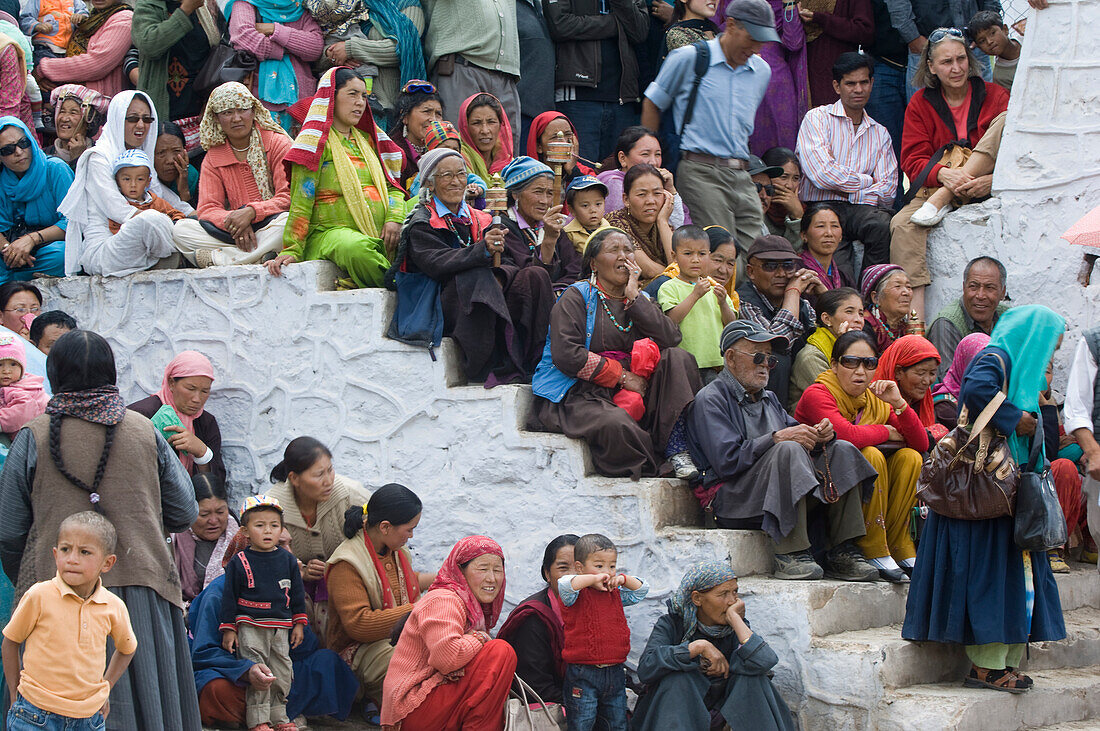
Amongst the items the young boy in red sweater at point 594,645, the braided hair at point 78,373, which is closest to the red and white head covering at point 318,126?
the braided hair at point 78,373

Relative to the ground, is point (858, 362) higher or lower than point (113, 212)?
lower

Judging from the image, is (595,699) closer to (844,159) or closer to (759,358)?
(759,358)

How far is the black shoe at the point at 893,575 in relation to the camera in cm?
621

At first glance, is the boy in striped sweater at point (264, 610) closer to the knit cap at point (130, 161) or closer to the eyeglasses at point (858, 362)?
the eyeglasses at point (858, 362)

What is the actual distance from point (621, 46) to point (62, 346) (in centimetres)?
594

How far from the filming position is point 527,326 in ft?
23.0

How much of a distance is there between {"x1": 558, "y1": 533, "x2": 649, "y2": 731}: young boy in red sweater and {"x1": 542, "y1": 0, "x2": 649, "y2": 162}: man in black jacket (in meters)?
4.65

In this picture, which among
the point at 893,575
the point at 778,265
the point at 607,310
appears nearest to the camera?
the point at 893,575

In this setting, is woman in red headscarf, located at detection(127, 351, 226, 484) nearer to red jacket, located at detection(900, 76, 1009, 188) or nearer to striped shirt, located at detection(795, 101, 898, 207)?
striped shirt, located at detection(795, 101, 898, 207)

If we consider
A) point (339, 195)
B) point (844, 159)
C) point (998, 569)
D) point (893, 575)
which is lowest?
point (893, 575)

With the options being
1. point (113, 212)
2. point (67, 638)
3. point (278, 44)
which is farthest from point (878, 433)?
point (278, 44)

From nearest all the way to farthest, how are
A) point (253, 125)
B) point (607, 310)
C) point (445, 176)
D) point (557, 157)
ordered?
point (607, 310), point (445, 176), point (253, 125), point (557, 157)

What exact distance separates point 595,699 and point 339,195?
11.1 ft

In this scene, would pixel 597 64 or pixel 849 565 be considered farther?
pixel 597 64
